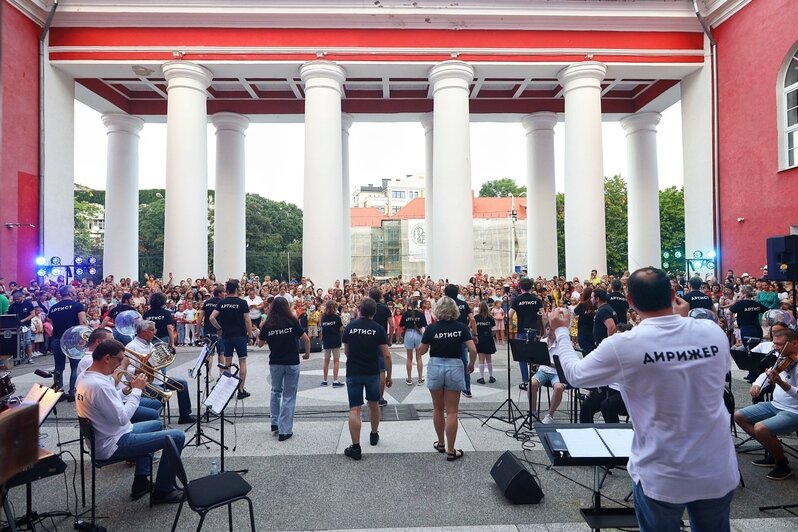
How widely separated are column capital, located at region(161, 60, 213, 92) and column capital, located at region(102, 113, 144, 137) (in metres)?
6.64

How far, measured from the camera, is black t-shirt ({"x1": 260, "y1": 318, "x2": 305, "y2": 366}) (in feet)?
21.0

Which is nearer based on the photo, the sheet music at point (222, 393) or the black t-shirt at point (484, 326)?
the sheet music at point (222, 393)

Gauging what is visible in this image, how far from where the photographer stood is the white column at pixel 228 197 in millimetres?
24781

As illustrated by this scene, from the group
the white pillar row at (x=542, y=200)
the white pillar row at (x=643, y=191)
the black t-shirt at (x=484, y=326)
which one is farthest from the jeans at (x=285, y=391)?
the white pillar row at (x=643, y=191)

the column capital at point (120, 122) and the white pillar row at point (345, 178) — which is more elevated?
the column capital at point (120, 122)

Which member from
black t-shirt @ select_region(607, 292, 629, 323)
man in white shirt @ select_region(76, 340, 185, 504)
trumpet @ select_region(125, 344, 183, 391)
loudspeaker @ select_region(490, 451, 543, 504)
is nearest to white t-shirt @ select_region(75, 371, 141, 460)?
man in white shirt @ select_region(76, 340, 185, 504)

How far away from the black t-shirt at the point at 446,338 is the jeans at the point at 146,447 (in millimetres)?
2853

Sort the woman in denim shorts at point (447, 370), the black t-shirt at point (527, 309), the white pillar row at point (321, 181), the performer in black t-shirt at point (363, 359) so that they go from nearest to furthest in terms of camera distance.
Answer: the woman in denim shorts at point (447, 370) → the performer in black t-shirt at point (363, 359) → the black t-shirt at point (527, 309) → the white pillar row at point (321, 181)

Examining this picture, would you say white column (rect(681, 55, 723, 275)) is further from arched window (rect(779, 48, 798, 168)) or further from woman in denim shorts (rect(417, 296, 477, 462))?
woman in denim shorts (rect(417, 296, 477, 462))

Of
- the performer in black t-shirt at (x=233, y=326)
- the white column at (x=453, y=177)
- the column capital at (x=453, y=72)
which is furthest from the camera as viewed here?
the column capital at (x=453, y=72)

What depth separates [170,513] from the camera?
4.44m

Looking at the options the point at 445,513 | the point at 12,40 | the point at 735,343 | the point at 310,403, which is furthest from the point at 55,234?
the point at 735,343

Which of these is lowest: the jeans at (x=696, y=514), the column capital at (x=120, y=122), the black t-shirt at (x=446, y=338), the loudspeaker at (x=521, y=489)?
the loudspeaker at (x=521, y=489)

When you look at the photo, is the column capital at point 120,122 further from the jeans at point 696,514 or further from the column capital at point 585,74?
the jeans at point 696,514
